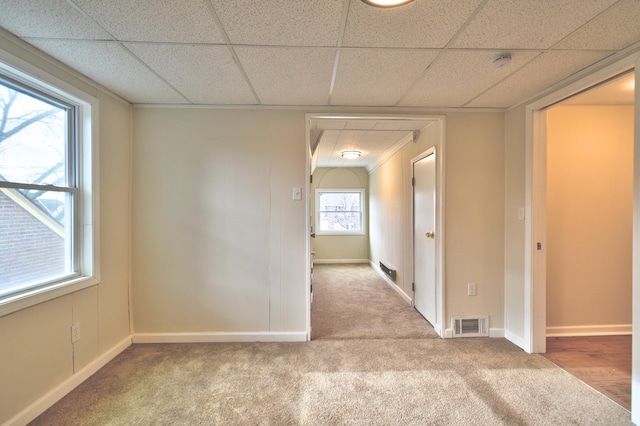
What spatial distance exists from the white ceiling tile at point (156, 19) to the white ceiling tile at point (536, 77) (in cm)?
201

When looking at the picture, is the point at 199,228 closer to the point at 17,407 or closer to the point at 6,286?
the point at 6,286

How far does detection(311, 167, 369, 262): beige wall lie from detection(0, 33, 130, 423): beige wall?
4.48m

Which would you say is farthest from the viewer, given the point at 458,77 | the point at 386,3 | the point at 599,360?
the point at 599,360

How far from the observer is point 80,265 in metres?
2.10

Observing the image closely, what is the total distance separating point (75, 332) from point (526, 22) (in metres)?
3.35

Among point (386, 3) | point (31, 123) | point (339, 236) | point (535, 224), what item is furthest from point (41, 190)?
point (339, 236)

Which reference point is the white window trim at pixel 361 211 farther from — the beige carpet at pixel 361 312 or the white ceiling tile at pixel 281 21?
the white ceiling tile at pixel 281 21

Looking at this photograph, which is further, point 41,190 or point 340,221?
point 340,221

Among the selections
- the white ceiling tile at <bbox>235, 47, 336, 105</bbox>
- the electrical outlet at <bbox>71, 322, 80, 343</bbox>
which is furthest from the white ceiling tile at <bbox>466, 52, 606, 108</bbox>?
the electrical outlet at <bbox>71, 322, 80, 343</bbox>

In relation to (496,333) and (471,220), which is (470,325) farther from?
(471,220)

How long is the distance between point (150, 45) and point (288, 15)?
874 millimetres

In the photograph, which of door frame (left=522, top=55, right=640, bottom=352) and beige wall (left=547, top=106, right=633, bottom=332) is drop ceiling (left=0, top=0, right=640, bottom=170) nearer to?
door frame (left=522, top=55, right=640, bottom=352)

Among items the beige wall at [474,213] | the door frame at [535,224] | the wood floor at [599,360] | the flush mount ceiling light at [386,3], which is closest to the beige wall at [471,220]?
the beige wall at [474,213]

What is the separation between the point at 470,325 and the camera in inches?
107
